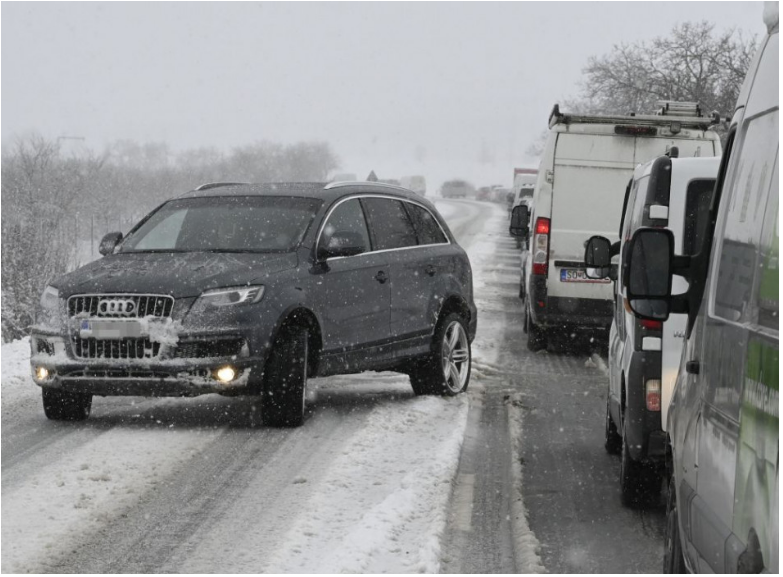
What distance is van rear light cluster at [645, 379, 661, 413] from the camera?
20.9 feet

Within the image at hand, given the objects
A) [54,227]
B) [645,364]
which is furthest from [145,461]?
[54,227]

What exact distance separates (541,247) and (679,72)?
29894mm

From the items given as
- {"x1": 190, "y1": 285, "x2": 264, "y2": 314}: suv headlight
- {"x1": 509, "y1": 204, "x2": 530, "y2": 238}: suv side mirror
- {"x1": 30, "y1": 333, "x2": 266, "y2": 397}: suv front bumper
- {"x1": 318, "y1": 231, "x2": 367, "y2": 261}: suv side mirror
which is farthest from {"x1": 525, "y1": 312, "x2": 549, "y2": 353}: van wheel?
{"x1": 30, "y1": 333, "x2": 266, "y2": 397}: suv front bumper

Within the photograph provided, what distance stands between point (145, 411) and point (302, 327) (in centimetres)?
149

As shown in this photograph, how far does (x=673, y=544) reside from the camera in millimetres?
4191

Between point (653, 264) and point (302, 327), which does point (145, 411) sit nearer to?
point (302, 327)

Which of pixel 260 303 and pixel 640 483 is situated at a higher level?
pixel 260 303

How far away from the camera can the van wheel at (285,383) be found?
866 centimetres

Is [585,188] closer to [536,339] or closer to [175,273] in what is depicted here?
[536,339]

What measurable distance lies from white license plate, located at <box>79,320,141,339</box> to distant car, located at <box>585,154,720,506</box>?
3.25 meters

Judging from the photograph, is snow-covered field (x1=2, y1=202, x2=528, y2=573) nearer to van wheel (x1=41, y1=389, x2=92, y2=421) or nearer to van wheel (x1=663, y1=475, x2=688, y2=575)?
van wheel (x1=41, y1=389, x2=92, y2=421)

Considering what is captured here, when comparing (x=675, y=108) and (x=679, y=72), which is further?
(x=679, y=72)

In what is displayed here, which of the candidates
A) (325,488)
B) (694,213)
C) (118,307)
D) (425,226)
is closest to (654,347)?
(694,213)

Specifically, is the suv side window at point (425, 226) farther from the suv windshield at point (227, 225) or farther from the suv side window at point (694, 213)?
the suv side window at point (694, 213)
